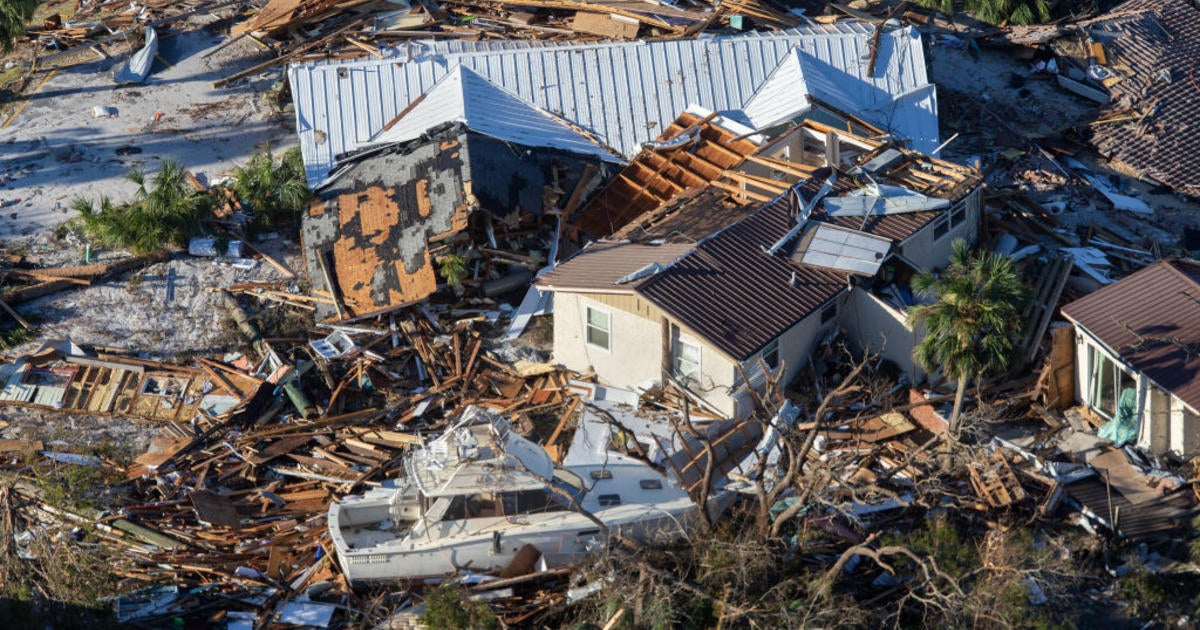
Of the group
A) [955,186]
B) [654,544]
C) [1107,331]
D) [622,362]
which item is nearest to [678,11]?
[955,186]

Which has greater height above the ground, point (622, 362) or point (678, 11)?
point (678, 11)

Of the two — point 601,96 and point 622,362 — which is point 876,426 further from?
point 601,96

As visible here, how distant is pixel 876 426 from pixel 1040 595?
434cm

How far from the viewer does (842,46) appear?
106 ft

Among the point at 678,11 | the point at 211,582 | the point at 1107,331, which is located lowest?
the point at 211,582

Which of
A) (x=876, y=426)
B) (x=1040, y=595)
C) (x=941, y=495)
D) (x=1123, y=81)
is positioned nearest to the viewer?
(x=1040, y=595)

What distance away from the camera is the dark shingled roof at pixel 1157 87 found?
1262 inches

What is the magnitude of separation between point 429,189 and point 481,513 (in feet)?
29.6

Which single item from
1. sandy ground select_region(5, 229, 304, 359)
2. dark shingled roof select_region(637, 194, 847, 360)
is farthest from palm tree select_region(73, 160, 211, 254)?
dark shingled roof select_region(637, 194, 847, 360)

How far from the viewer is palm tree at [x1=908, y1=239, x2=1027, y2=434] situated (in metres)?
21.9

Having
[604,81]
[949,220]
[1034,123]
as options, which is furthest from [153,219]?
[1034,123]

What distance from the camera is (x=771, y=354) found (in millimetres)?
23828

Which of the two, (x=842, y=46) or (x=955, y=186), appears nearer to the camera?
(x=955, y=186)

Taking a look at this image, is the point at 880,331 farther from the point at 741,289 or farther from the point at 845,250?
the point at 741,289
